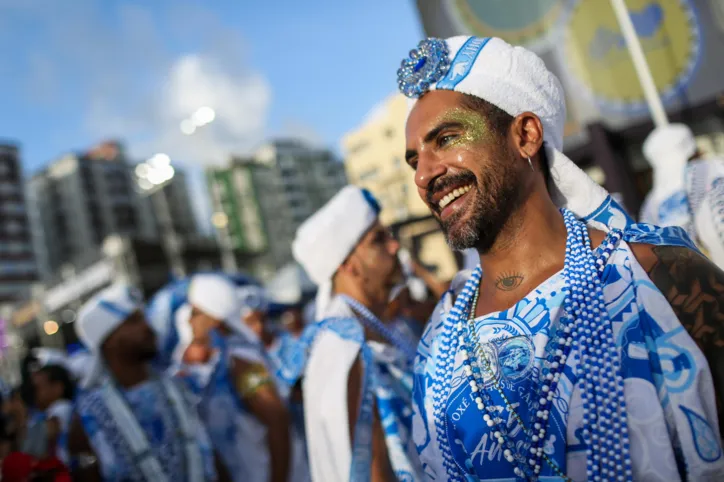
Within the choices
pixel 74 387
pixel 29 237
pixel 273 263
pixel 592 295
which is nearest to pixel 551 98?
pixel 592 295

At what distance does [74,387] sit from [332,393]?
14.9 ft

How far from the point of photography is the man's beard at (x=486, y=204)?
1535 millimetres

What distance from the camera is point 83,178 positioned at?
7238 cm

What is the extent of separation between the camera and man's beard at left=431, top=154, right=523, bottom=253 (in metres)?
1.54

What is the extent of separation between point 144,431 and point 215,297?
4.60 ft

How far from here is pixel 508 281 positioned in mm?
1601

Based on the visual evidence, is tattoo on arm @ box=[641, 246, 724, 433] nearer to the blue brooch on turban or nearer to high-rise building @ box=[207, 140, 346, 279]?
the blue brooch on turban

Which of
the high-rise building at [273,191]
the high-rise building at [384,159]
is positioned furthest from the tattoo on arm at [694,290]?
the high-rise building at [273,191]

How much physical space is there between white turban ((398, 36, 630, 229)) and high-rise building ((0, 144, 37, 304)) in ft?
238

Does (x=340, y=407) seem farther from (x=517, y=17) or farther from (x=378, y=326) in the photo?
(x=517, y=17)

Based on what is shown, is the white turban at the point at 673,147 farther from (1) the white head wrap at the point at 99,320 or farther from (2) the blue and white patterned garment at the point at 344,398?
(1) the white head wrap at the point at 99,320

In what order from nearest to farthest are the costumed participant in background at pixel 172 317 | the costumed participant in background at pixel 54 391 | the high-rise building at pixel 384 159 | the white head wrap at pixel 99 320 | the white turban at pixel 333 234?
the white turban at pixel 333 234 < the white head wrap at pixel 99 320 < the costumed participant in background at pixel 172 317 < the costumed participant in background at pixel 54 391 < the high-rise building at pixel 384 159

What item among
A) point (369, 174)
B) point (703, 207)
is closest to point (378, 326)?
point (703, 207)

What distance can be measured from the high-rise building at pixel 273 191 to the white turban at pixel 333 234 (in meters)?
59.5
